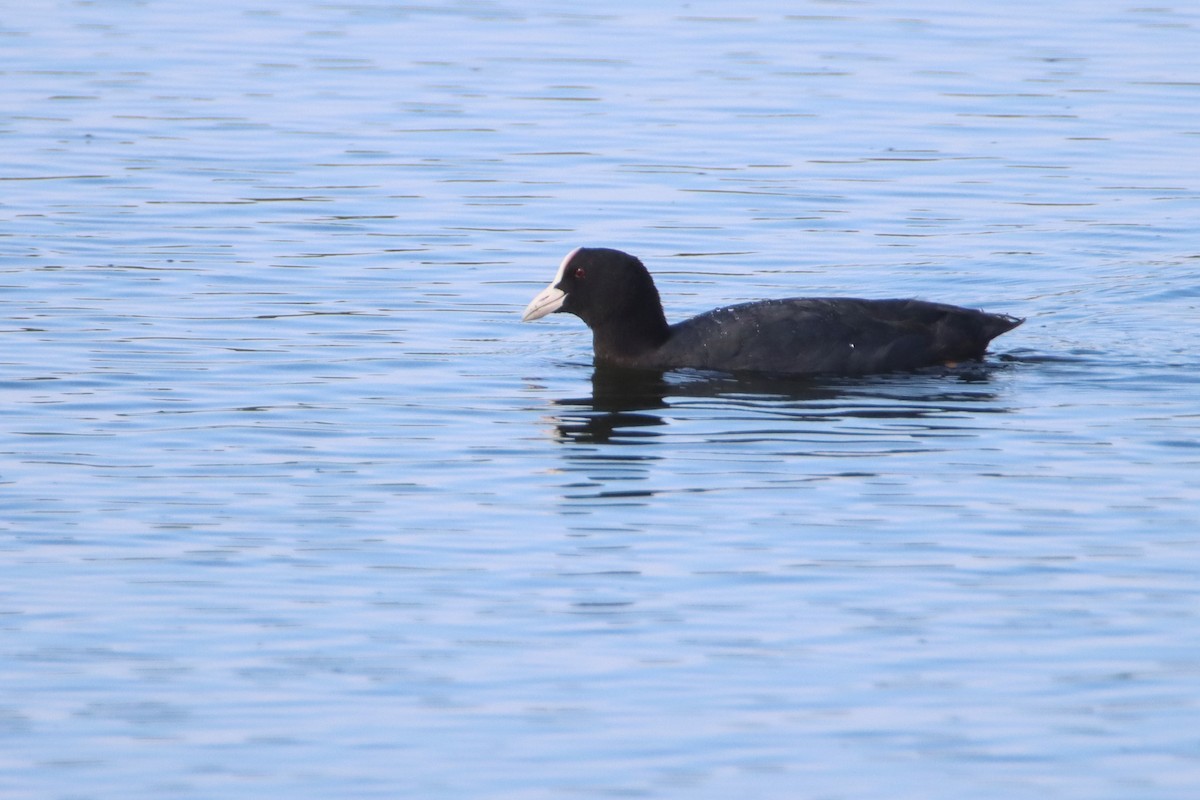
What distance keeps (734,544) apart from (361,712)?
2.37 meters

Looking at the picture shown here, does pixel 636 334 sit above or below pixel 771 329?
below

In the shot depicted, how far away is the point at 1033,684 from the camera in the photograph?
24.3 feet

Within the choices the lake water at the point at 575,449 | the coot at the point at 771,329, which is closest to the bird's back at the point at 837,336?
the coot at the point at 771,329

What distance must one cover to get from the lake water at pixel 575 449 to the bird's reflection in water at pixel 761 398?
56mm

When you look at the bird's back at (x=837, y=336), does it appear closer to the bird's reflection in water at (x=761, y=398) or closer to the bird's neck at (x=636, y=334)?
the bird's reflection in water at (x=761, y=398)

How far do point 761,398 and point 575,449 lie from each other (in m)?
1.57

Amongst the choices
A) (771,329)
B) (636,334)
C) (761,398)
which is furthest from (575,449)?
(636,334)

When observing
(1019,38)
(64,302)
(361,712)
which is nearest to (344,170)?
(64,302)

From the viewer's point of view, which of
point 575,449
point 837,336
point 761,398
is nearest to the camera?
point 575,449

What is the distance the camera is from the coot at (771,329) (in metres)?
12.9

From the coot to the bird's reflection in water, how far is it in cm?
11

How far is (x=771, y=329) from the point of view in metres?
12.9

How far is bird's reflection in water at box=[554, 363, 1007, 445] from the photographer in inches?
461

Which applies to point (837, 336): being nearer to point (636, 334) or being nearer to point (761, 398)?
point (761, 398)
